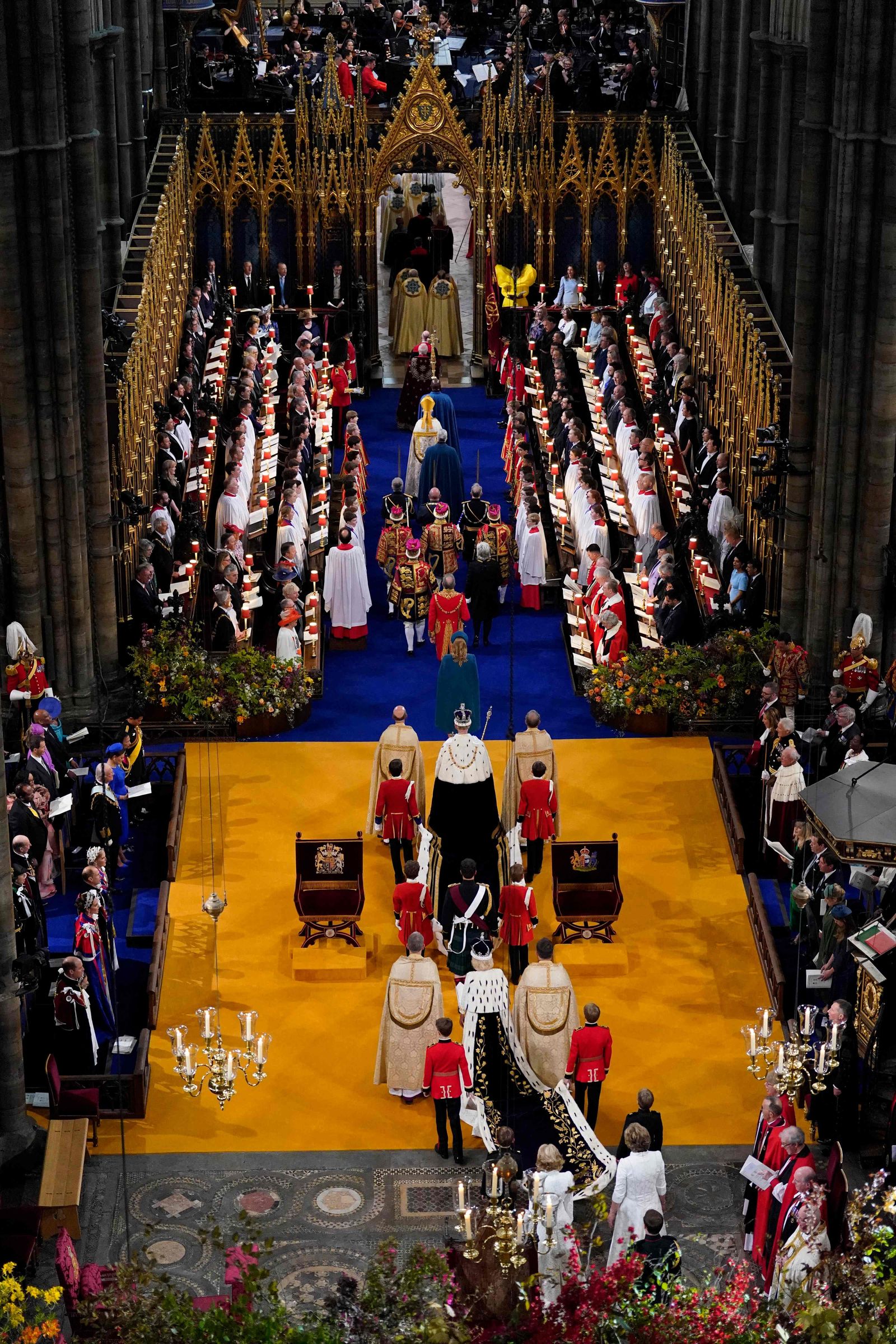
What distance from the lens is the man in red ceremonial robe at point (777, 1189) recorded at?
18.4m

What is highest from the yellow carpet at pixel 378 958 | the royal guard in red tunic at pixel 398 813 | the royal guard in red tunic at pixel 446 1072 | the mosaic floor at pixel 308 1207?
the royal guard in red tunic at pixel 398 813

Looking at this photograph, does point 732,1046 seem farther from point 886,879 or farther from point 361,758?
point 361,758

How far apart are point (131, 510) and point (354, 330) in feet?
39.7

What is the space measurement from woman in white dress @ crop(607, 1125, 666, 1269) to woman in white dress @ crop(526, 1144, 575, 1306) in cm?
39

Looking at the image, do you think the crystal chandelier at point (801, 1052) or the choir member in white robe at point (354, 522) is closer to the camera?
the crystal chandelier at point (801, 1052)

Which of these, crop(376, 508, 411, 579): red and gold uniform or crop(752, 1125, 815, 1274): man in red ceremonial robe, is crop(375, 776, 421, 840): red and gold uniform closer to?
crop(752, 1125, 815, 1274): man in red ceremonial robe

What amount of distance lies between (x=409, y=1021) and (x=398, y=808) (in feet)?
11.7

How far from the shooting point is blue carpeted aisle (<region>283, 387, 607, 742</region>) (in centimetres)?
2847

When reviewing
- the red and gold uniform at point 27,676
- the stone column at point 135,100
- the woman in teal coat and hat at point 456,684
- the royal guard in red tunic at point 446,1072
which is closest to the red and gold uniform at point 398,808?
the woman in teal coat and hat at point 456,684

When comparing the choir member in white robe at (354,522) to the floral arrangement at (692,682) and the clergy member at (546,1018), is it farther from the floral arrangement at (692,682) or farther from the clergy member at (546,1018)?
the clergy member at (546,1018)

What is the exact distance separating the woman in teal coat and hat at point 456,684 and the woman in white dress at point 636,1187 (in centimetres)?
902

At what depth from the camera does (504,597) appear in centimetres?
3222

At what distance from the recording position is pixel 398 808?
2442cm

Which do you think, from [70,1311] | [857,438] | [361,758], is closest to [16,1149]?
[70,1311]
